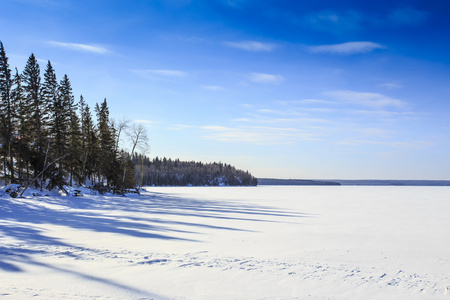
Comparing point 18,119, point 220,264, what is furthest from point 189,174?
point 220,264

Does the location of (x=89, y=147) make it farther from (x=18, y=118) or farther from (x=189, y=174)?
(x=189, y=174)

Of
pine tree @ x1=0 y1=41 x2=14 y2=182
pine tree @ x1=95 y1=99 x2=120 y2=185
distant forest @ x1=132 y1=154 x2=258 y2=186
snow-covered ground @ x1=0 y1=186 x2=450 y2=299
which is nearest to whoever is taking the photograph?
snow-covered ground @ x1=0 y1=186 x2=450 y2=299

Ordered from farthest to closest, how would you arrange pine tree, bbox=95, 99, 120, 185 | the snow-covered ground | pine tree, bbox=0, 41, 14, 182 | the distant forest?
the distant forest, pine tree, bbox=95, 99, 120, 185, pine tree, bbox=0, 41, 14, 182, the snow-covered ground

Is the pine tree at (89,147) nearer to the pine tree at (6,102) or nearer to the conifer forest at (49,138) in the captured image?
the conifer forest at (49,138)

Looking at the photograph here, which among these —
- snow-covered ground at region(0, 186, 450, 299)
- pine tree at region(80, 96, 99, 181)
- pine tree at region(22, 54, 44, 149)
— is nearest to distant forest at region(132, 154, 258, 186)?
pine tree at region(80, 96, 99, 181)

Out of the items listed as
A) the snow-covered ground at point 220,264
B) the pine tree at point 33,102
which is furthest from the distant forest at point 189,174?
the snow-covered ground at point 220,264

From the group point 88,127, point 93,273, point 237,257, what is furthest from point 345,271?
point 88,127

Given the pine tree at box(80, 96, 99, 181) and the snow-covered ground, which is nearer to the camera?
the snow-covered ground

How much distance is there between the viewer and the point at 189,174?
474ft

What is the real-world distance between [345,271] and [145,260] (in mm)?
4504

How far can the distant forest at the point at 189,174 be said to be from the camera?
12856cm

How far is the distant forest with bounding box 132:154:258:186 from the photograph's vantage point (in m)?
129

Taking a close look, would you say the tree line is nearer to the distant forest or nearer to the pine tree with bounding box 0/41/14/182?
the pine tree with bounding box 0/41/14/182

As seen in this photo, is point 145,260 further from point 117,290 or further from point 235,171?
point 235,171
